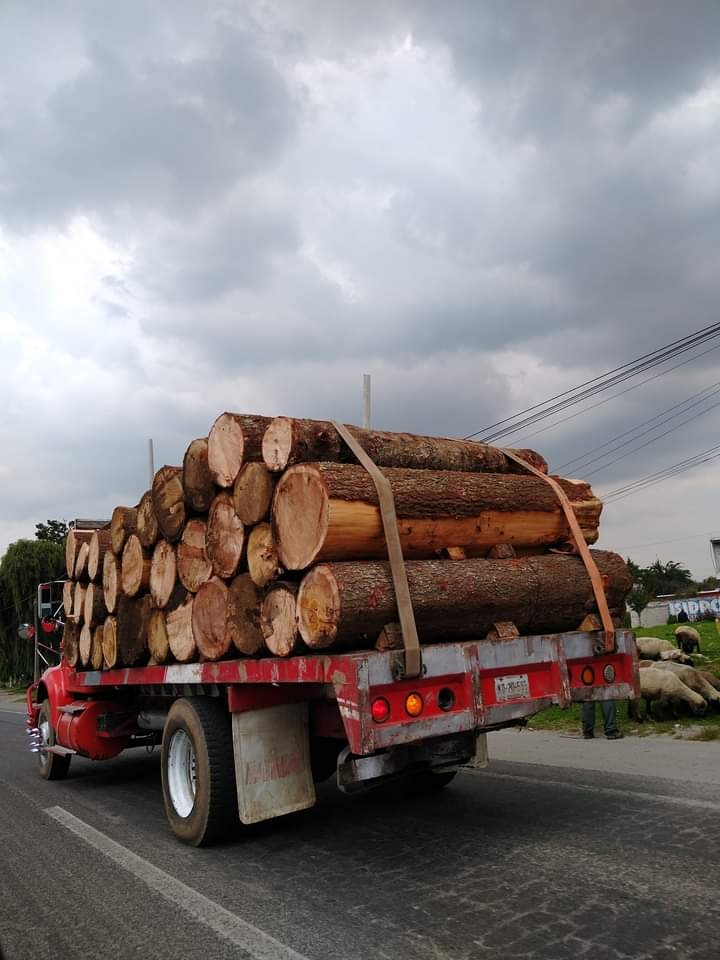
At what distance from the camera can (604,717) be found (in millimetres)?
8961

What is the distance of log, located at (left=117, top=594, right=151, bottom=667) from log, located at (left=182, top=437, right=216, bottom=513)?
1.39 metres

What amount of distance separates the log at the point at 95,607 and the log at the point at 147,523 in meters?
1.32

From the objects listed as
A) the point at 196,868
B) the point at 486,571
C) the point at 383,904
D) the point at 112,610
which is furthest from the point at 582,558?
the point at 112,610

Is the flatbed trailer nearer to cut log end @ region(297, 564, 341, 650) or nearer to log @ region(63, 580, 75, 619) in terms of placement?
cut log end @ region(297, 564, 341, 650)

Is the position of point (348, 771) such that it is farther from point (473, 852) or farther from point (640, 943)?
point (640, 943)

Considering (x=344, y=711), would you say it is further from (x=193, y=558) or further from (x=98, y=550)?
(x=98, y=550)

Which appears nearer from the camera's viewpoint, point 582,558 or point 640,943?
point 640,943

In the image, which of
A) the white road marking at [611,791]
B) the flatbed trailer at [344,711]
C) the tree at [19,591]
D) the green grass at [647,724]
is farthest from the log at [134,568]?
the tree at [19,591]

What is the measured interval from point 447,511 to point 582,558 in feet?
4.31

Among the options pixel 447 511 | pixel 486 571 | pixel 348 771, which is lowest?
pixel 348 771

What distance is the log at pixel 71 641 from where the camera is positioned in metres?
8.86

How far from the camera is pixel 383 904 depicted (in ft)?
14.0

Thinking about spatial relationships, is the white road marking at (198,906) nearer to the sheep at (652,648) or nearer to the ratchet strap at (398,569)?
the ratchet strap at (398,569)

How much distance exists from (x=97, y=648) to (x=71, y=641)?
3.64 ft
